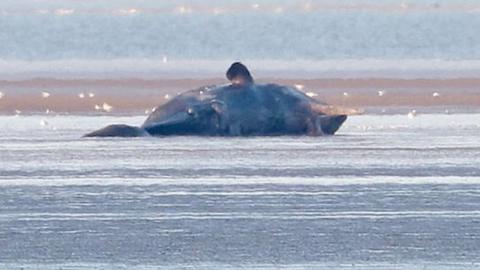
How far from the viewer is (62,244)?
14.2 m

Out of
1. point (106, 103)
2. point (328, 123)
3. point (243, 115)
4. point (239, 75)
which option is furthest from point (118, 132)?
point (106, 103)

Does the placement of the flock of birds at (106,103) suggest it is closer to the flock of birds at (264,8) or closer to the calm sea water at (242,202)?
the calm sea water at (242,202)

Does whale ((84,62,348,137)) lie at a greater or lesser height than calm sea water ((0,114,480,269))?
greater

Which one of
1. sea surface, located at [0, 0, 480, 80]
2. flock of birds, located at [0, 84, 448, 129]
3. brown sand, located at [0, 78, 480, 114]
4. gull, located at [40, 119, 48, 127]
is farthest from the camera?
sea surface, located at [0, 0, 480, 80]

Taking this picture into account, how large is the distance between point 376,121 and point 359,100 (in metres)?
4.40

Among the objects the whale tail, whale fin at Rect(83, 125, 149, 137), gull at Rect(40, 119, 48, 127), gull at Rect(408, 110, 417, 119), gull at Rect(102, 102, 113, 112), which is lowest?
gull at Rect(408, 110, 417, 119)

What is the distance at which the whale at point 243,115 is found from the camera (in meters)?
22.0

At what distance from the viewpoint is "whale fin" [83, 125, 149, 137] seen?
21.7 meters

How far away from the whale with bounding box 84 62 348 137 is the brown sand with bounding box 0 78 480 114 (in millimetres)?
4506

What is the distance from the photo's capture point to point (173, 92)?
30.8m

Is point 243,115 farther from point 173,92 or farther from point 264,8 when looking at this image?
point 264,8

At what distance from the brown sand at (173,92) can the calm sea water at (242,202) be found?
552cm

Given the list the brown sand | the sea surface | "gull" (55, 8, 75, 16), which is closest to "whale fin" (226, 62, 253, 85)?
the brown sand

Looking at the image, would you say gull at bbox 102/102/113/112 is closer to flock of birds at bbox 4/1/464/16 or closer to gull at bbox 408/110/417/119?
gull at bbox 408/110/417/119
